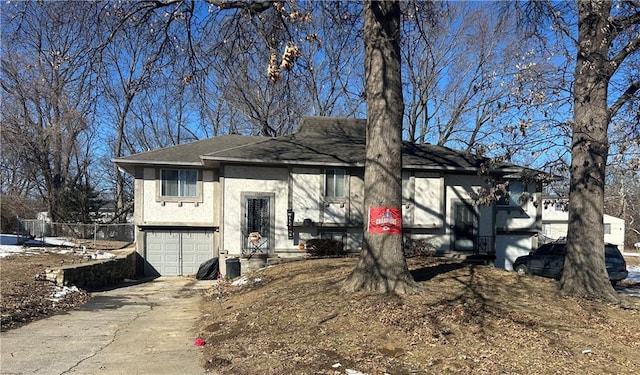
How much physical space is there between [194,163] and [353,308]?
13577 mm

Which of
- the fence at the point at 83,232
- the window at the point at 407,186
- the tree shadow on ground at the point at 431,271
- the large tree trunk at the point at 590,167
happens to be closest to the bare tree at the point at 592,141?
the large tree trunk at the point at 590,167

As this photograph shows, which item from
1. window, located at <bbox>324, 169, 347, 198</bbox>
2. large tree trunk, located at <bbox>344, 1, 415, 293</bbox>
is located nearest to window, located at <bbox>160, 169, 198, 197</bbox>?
window, located at <bbox>324, 169, 347, 198</bbox>

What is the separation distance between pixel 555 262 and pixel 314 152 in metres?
10.0

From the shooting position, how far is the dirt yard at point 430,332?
560 centimetres

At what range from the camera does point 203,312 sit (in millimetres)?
10555

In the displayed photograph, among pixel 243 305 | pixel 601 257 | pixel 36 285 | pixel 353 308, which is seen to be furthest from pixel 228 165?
pixel 601 257

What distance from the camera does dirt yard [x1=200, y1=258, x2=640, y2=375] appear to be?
18.4 ft

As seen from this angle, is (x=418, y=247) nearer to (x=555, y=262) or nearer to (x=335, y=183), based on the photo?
(x=335, y=183)

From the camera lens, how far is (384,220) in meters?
8.26

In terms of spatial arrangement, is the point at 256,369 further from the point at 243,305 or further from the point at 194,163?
the point at 194,163

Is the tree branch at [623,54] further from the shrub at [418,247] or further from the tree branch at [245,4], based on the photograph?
the shrub at [418,247]

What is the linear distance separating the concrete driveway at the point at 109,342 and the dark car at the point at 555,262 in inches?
517

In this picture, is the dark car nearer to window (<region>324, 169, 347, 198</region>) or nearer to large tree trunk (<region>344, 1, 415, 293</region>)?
window (<region>324, 169, 347, 198</region>)

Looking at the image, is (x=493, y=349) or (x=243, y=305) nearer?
(x=493, y=349)
